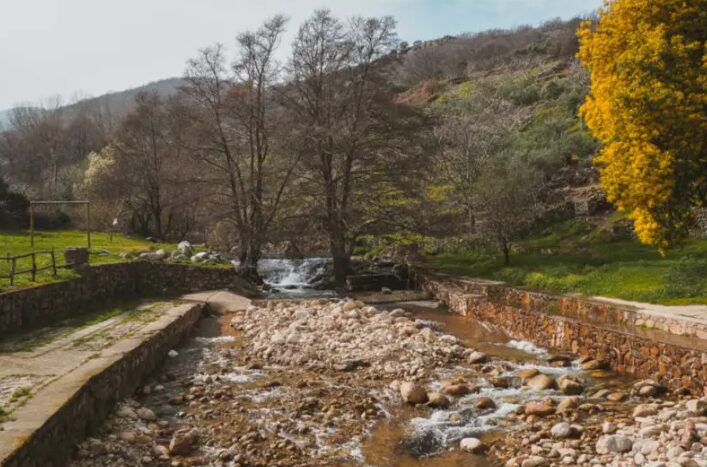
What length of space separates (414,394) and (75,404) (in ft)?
18.8

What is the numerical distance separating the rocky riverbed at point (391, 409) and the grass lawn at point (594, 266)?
486cm

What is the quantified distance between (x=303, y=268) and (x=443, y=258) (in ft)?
25.9

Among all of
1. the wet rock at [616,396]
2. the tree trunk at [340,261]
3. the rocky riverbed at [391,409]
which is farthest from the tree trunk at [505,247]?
the wet rock at [616,396]

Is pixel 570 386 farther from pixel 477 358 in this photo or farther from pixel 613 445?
pixel 613 445

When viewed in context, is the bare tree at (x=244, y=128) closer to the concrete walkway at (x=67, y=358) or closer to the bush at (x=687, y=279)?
the concrete walkway at (x=67, y=358)

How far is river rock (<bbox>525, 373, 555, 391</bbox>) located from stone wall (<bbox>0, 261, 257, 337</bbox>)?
11.6 metres

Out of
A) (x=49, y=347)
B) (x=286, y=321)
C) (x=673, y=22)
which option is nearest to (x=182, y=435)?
(x=49, y=347)

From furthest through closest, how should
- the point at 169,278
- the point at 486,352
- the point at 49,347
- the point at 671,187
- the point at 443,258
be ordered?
the point at 443,258 → the point at 169,278 → the point at 486,352 → the point at 671,187 → the point at 49,347

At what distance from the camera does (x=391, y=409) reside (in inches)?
413

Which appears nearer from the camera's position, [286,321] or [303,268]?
[286,321]

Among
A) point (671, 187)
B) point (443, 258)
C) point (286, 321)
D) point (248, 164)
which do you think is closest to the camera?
point (671, 187)

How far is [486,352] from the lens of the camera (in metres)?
15.0

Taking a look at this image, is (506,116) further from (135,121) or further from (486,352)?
(486,352)

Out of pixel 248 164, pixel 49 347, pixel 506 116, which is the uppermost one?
pixel 506 116
